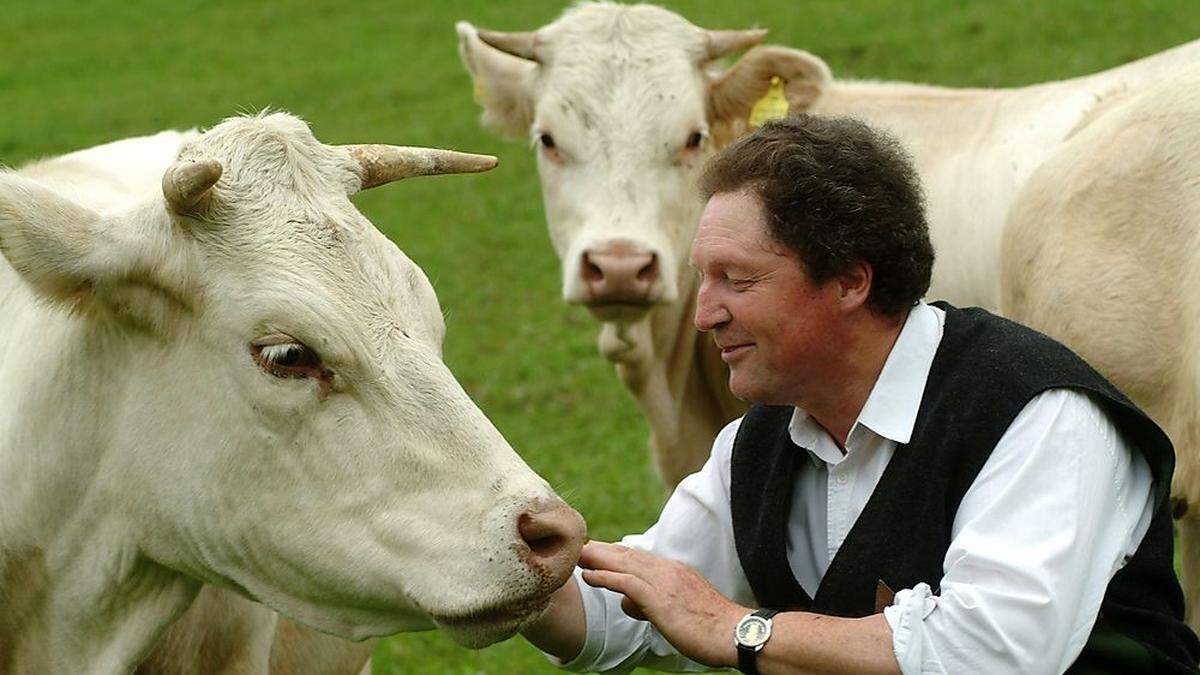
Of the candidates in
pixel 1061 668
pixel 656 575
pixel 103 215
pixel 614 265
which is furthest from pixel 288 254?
pixel 614 265

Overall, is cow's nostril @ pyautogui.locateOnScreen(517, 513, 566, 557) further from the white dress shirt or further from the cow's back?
the cow's back

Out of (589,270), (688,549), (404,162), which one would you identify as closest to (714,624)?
(688,549)

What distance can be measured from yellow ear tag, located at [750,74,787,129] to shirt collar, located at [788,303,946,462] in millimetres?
3971

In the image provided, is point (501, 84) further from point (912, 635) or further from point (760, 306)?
point (912, 635)

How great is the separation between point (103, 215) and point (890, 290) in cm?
164

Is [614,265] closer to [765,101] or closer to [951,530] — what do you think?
[765,101]

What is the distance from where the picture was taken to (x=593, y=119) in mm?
7043

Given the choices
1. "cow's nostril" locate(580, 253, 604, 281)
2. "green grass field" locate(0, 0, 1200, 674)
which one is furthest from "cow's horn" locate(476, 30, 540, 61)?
"green grass field" locate(0, 0, 1200, 674)

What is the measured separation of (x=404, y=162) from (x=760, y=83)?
3.96m

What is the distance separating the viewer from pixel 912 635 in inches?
125

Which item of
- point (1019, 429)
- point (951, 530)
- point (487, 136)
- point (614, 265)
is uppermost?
point (1019, 429)

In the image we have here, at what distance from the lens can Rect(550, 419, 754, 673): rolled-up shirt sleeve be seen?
3820 mm

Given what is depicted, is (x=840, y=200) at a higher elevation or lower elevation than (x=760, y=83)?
higher

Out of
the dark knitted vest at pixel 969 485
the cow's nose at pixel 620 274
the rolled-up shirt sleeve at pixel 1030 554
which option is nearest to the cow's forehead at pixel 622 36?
the cow's nose at pixel 620 274
